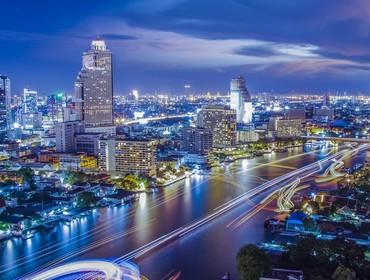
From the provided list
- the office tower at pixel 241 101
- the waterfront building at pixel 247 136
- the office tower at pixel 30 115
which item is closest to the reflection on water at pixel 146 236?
the waterfront building at pixel 247 136

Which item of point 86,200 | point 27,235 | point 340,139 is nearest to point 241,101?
point 340,139

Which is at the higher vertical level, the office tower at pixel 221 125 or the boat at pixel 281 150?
the office tower at pixel 221 125

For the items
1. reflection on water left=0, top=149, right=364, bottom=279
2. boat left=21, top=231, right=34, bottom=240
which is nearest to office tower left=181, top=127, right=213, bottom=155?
reflection on water left=0, top=149, right=364, bottom=279

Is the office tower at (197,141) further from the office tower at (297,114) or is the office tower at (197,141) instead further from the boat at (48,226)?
the office tower at (297,114)

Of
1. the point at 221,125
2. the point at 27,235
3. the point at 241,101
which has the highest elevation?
the point at 241,101

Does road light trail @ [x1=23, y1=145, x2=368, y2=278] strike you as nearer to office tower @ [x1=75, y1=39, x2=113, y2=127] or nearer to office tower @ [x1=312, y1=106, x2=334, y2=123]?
office tower @ [x1=75, y1=39, x2=113, y2=127]

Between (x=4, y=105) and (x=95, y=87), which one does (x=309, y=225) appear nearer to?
(x=95, y=87)

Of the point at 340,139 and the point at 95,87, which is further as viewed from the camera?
the point at 340,139
